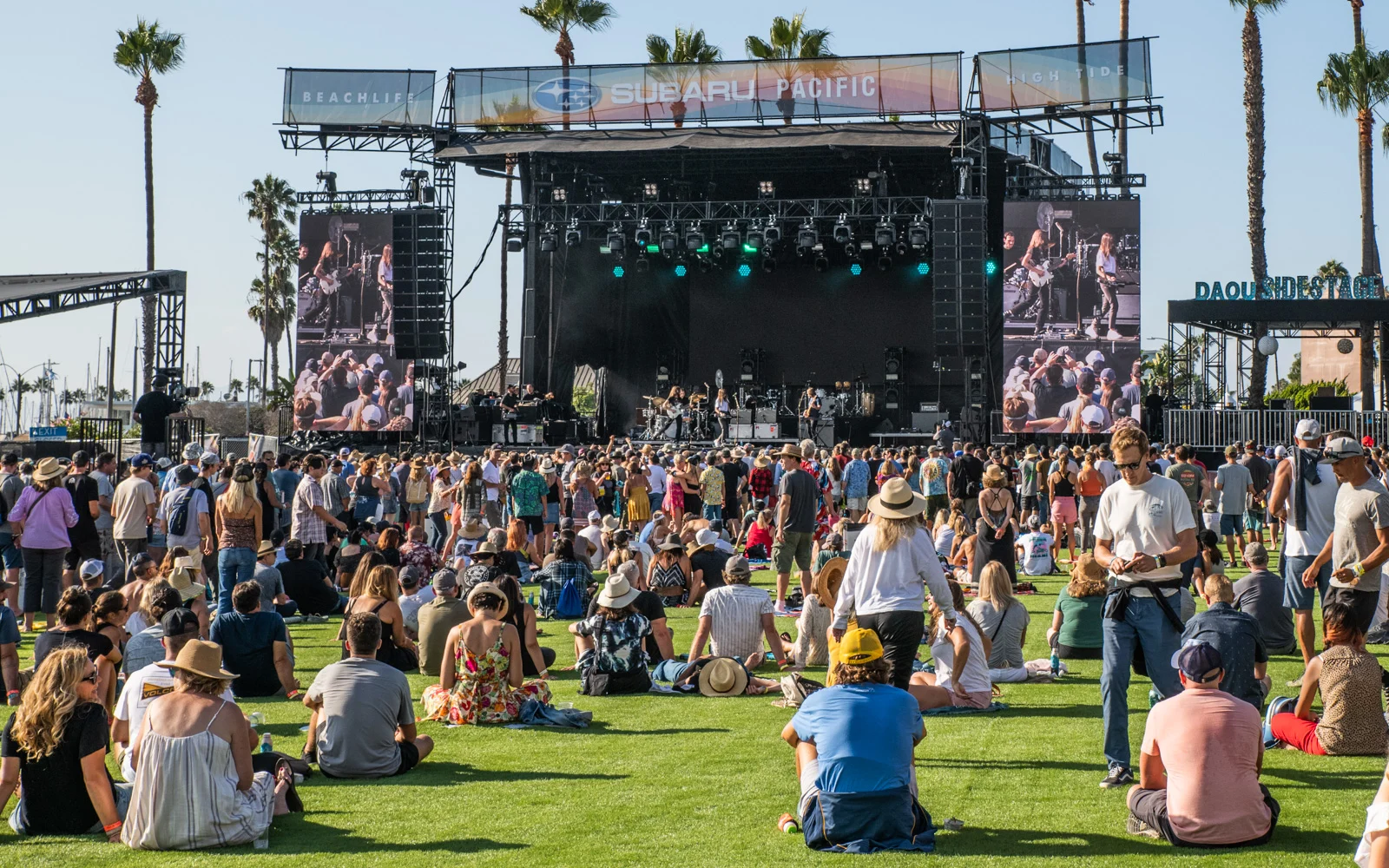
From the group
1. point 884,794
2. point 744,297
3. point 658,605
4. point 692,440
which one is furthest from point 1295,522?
point 744,297

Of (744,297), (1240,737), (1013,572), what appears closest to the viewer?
(1240,737)

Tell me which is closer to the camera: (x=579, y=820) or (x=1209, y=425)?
(x=579, y=820)

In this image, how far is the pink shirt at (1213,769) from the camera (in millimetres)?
5445

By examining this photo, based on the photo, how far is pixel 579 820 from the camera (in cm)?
621

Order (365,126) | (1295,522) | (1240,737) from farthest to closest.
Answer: (365,126) → (1295,522) → (1240,737)

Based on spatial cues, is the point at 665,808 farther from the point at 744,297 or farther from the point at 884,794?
the point at 744,297

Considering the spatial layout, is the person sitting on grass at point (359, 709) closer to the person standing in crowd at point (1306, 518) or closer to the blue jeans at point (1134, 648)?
the blue jeans at point (1134, 648)

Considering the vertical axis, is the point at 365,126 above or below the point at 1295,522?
above

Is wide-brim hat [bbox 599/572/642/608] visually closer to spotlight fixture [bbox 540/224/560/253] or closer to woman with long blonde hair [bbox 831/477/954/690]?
woman with long blonde hair [bbox 831/477/954/690]

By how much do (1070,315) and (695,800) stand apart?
2190 cm

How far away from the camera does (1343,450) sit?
7930 millimetres

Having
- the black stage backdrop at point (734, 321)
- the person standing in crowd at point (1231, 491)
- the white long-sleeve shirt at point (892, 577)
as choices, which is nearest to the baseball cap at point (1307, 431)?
the white long-sleeve shirt at point (892, 577)

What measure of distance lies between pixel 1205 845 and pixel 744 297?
29889 millimetres

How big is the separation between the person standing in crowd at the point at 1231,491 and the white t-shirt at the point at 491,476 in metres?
8.37
